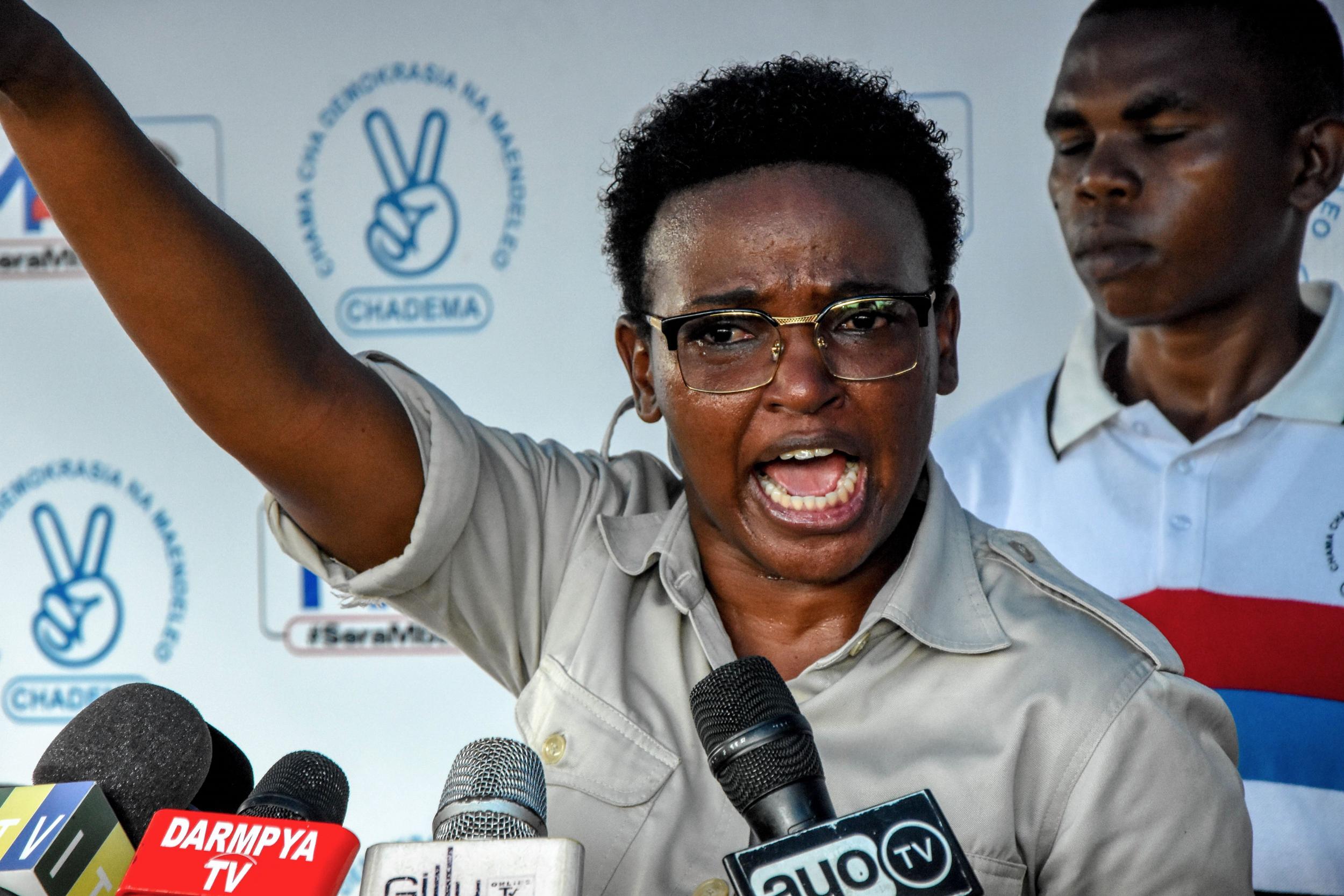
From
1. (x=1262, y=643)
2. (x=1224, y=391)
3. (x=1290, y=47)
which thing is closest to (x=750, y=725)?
(x=1262, y=643)

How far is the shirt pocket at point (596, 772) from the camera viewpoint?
1216mm

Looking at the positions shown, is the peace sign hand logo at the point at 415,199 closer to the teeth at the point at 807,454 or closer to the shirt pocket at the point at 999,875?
the teeth at the point at 807,454

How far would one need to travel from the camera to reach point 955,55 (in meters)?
2.50

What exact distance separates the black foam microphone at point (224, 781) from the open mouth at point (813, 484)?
1.77ft

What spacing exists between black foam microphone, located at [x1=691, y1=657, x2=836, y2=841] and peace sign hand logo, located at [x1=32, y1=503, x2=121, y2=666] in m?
2.14

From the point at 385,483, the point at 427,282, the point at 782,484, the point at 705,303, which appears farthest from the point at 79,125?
the point at 427,282

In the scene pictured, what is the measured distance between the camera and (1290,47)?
2.14 m

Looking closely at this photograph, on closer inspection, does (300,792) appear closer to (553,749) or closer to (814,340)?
(553,749)

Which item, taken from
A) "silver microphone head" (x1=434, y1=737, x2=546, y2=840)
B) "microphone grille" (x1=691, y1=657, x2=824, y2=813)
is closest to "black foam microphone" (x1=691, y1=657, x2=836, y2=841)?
"microphone grille" (x1=691, y1=657, x2=824, y2=813)

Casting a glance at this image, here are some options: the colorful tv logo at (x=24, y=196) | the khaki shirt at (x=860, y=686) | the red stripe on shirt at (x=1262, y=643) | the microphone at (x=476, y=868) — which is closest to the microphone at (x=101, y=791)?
the microphone at (x=476, y=868)

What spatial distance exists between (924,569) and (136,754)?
0.73 meters

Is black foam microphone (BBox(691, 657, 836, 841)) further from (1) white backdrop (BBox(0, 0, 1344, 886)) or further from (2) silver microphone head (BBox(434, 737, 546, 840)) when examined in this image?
(1) white backdrop (BBox(0, 0, 1344, 886))

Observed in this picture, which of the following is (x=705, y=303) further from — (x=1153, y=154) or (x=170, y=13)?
(x=170, y=13)

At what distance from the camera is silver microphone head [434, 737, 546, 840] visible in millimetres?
831
